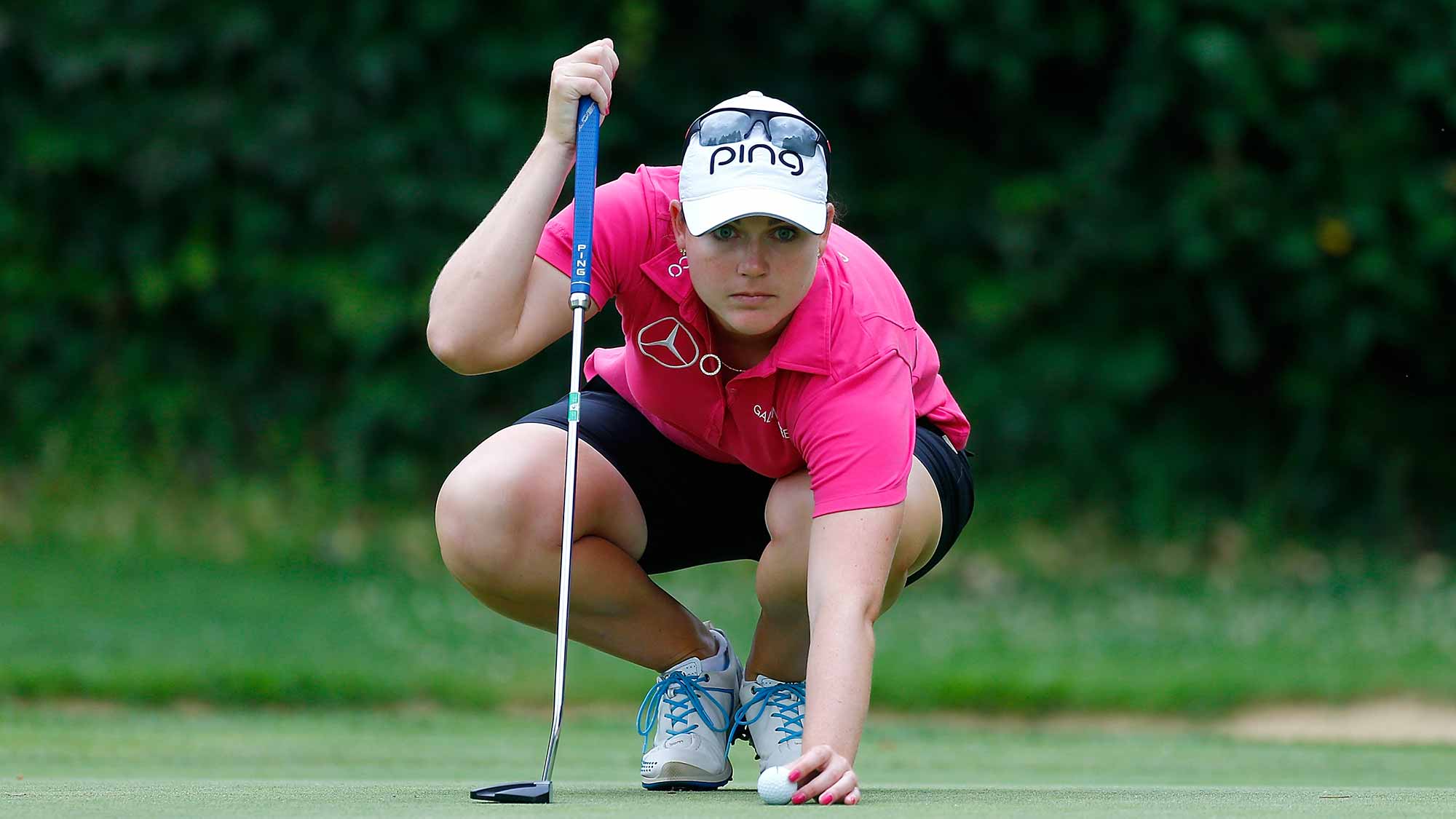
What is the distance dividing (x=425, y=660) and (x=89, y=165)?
11.7 ft

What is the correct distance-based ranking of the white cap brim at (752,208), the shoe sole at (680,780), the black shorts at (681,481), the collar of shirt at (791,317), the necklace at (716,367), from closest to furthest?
the white cap brim at (752,208) → the collar of shirt at (791,317) → the necklace at (716,367) → the shoe sole at (680,780) → the black shorts at (681,481)

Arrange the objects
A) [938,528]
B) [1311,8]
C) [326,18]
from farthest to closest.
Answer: [326,18], [1311,8], [938,528]

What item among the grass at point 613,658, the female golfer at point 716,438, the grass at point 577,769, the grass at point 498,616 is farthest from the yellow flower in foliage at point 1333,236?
the female golfer at point 716,438

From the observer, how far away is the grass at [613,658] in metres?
5.25

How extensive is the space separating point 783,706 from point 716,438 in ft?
1.51

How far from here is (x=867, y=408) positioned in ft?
7.36

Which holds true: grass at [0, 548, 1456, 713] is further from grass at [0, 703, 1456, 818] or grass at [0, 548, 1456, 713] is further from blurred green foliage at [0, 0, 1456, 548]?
blurred green foliage at [0, 0, 1456, 548]

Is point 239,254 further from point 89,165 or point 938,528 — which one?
point 938,528

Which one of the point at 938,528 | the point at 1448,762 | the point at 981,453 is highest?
the point at 981,453

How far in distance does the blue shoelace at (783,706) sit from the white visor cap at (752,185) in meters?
0.82

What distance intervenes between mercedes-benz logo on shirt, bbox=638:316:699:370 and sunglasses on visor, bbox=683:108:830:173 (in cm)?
28

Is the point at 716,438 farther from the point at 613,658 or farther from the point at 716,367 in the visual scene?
the point at 613,658

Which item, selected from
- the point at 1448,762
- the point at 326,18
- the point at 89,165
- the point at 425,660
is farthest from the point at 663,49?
the point at 1448,762

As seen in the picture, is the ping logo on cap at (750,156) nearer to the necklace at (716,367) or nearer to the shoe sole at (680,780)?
the necklace at (716,367)
